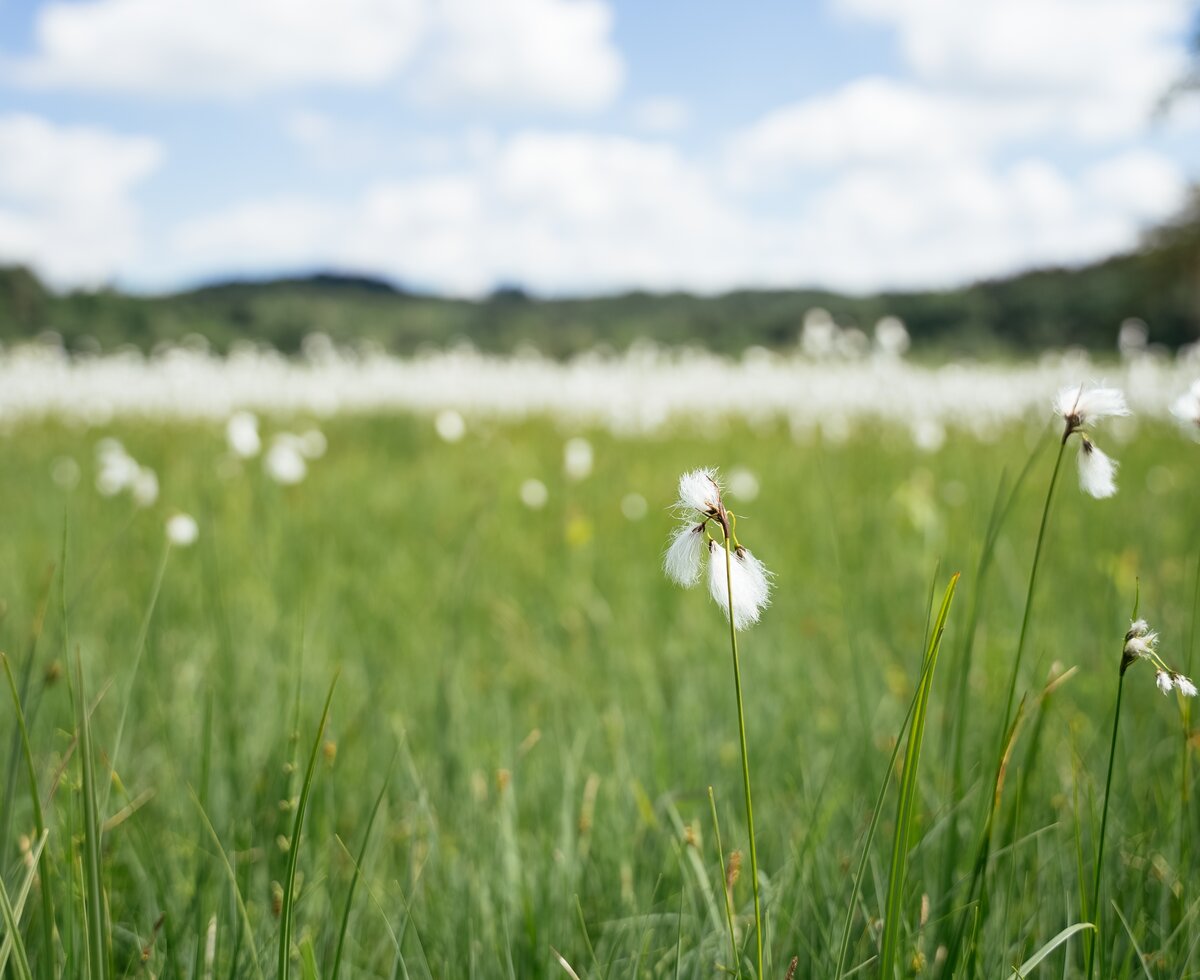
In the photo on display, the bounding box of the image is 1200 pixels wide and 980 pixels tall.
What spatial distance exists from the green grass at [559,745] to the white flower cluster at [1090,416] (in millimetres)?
223

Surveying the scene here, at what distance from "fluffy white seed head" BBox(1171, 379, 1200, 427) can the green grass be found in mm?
388

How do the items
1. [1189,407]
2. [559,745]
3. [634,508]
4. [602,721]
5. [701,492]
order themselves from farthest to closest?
[634,508], [602,721], [559,745], [1189,407], [701,492]

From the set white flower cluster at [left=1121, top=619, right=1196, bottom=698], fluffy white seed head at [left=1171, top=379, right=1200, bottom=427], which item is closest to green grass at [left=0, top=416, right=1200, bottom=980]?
white flower cluster at [left=1121, top=619, right=1196, bottom=698]

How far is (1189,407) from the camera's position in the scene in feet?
3.33

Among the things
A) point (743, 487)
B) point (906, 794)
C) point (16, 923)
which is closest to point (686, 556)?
point (906, 794)

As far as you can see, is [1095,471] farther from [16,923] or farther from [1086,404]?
[16,923]

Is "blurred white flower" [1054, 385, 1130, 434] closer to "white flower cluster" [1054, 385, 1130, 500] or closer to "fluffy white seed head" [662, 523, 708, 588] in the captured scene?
"white flower cluster" [1054, 385, 1130, 500]

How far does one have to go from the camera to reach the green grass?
50.1 inches

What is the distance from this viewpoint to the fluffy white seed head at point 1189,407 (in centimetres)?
100

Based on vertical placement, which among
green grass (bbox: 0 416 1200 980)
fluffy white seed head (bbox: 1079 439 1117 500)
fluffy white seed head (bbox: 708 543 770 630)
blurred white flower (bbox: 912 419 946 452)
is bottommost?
green grass (bbox: 0 416 1200 980)

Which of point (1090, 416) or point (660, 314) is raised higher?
point (660, 314)

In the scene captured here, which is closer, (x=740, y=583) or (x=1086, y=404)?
(x=740, y=583)

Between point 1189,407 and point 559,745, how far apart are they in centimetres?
143

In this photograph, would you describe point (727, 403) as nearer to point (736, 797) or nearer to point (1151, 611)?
point (1151, 611)
